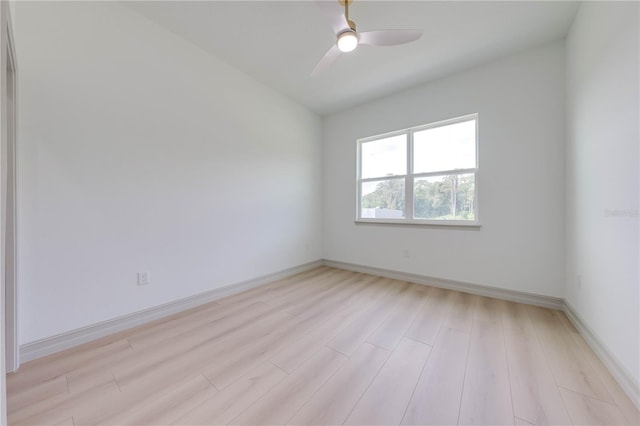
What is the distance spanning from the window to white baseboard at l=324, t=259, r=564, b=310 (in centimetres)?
76

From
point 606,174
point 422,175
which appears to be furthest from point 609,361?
point 422,175

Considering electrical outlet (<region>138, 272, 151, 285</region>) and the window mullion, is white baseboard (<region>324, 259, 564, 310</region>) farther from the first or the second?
electrical outlet (<region>138, 272, 151, 285</region>)

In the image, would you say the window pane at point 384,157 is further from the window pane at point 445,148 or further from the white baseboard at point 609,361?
the white baseboard at point 609,361

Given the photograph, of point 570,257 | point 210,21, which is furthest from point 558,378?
point 210,21

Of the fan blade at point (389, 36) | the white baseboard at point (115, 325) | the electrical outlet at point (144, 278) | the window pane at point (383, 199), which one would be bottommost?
the white baseboard at point (115, 325)

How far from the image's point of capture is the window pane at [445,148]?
9.34 ft

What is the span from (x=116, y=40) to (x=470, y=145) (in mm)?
3790

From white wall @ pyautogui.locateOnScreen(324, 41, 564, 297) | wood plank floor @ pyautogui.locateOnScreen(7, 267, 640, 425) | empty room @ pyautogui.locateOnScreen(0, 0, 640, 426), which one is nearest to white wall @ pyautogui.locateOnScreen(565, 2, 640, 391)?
empty room @ pyautogui.locateOnScreen(0, 0, 640, 426)

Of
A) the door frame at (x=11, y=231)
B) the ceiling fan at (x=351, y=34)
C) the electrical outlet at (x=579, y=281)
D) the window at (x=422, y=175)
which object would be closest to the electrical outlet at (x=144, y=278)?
the door frame at (x=11, y=231)

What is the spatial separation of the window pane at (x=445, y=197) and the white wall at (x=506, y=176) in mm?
159

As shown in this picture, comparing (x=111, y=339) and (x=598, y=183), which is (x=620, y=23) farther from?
(x=111, y=339)

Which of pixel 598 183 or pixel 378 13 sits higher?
pixel 378 13

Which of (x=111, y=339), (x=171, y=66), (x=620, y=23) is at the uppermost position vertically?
(x=171, y=66)

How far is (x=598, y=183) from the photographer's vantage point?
1666 mm
